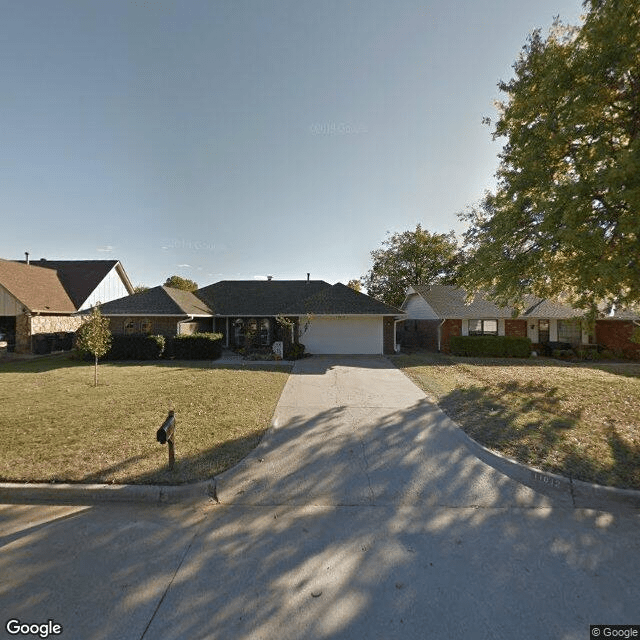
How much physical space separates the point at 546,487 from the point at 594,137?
827cm

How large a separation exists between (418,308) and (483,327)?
5.27 m

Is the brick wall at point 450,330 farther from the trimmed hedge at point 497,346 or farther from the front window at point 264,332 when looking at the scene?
the front window at point 264,332

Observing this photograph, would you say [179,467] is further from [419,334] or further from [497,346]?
[419,334]

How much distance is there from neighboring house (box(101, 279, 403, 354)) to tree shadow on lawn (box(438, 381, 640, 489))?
9.48 meters

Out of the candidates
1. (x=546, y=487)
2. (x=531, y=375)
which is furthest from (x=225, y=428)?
(x=531, y=375)

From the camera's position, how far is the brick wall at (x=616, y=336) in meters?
18.9

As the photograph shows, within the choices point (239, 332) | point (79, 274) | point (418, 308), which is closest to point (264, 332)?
point (239, 332)

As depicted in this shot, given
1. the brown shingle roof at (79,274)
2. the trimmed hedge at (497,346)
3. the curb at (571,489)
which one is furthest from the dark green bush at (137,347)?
the trimmed hedge at (497,346)

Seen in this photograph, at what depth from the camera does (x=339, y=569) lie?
9.91 feet

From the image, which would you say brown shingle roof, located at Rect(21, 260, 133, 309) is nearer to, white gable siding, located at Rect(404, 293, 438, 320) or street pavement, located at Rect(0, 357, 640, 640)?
street pavement, located at Rect(0, 357, 640, 640)

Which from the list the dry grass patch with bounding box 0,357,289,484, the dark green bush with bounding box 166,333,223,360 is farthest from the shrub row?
the dry grass patch with bounding box 0,357,289,484

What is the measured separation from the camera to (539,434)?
20.5 ft

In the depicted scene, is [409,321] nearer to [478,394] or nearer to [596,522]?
[478,394]

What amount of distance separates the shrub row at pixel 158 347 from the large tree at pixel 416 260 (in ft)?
82.9
